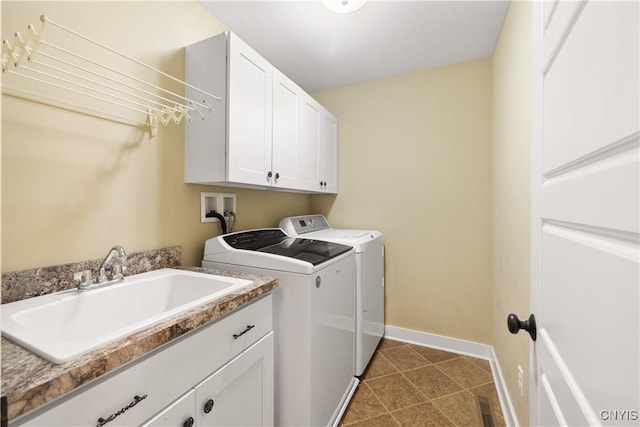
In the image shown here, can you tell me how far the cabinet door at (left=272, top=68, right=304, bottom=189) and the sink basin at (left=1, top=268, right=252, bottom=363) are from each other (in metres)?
0.80

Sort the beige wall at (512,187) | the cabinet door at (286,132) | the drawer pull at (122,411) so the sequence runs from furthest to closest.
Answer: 1. the cabinet door at (286,132)
2. the beige wall at (512,187)
3. the drawer pull at (122,411)

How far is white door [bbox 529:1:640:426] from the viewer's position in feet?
1.24

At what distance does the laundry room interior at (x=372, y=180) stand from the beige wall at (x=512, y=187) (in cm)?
1

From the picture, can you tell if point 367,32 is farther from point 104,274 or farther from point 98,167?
point 104,274

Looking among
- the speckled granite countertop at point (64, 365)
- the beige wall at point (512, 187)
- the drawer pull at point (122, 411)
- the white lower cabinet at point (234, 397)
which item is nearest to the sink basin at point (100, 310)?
the speckled granite countertop at point (64, 365)

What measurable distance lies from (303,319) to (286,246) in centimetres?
51

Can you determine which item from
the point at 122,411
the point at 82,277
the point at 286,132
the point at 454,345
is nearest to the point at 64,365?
the point at 122,411

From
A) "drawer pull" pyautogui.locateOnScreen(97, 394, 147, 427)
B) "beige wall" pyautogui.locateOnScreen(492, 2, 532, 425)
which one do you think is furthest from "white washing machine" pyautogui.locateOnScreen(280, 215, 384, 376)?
"drawer pull" pyautogui.locateOnScreen(97, 394, 147, 427)

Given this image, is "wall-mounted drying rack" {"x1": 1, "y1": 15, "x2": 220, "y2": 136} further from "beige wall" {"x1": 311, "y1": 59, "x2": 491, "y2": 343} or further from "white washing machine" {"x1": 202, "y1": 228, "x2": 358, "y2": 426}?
"beige wall" {"x1": 311, "y1": 59, "x2": 491, "y2": 343}

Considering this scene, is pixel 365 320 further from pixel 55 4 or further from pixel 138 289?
pixel 55 4

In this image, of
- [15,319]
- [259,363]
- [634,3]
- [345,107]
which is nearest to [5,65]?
[15,319]

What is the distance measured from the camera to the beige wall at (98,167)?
3.21 ft

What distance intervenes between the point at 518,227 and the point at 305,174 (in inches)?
56.3

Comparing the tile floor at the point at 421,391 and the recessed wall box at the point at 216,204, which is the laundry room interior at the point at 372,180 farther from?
the tile floor at the point at 421,391
